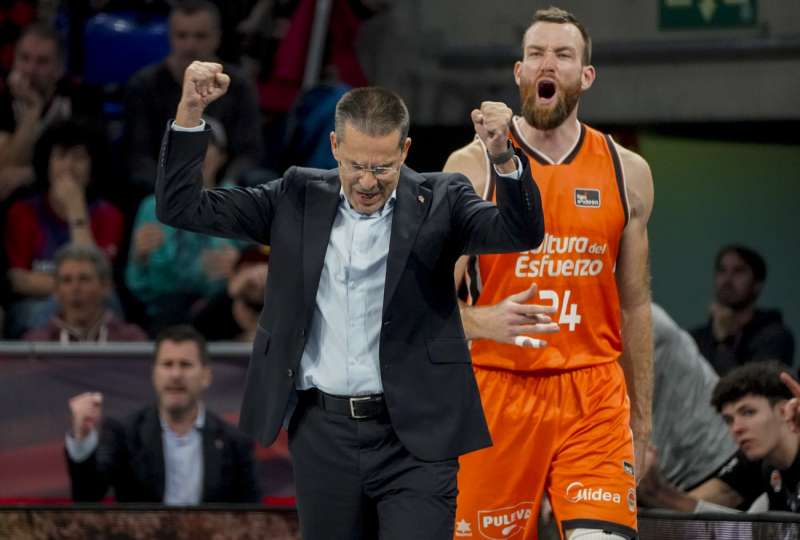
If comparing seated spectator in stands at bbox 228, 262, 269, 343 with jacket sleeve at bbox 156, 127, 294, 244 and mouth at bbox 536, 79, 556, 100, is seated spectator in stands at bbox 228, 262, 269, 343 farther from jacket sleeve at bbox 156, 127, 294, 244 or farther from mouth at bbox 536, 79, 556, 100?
jacket sleeve at bbox 156, 127, 294, 244

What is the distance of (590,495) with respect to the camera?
462 cm

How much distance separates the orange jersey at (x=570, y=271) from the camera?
483 centimetres

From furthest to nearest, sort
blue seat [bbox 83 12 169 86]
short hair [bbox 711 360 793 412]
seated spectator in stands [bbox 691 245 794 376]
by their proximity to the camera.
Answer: blue seat [bbox 83 12 169 86]
seated spectator in stands [bbox 691 245 794 376]
short hair [bbox 711 360 793 412]

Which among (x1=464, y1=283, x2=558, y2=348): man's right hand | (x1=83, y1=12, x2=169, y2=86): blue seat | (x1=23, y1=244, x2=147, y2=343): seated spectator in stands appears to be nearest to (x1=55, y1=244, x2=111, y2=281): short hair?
(x1=23, y1=244, x2=147, y2=343): seated spectator in stands

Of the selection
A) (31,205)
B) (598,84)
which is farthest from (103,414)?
(598,84)

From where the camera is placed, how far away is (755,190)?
10.1 metres

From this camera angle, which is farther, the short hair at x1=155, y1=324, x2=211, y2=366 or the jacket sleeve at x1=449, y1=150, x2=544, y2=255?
the short hair at x1=155, y1=324, x2=211, y2=366

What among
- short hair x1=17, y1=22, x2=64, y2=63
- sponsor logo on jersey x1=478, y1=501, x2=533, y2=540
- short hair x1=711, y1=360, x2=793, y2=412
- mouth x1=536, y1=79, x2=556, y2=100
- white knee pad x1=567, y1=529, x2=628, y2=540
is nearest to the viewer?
white knee pad x1=567, y1=529, x2=628, y2=540

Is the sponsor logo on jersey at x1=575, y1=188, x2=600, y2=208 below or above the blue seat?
below

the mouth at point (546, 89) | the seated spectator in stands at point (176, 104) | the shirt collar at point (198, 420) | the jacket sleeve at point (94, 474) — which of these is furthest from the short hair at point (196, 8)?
the mouth at point (546, 89)

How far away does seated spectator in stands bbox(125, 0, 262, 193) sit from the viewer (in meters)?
8.35

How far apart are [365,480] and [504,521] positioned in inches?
37.6

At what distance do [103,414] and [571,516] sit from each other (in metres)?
2.66

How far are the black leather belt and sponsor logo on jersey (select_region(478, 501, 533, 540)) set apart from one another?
0.97 m
